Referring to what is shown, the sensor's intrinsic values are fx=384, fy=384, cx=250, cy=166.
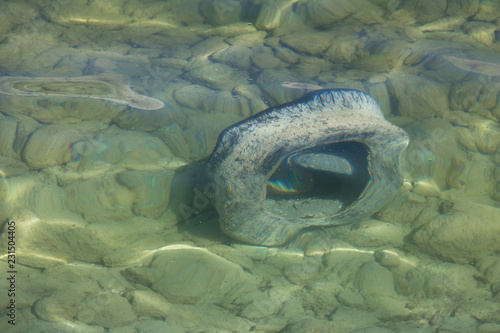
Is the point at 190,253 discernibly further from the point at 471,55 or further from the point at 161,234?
the point at 471,55

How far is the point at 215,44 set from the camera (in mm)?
5137

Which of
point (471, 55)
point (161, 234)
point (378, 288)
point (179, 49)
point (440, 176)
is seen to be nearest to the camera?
point (378, 288)

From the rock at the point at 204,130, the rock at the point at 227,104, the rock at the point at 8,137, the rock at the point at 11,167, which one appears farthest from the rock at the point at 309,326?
the rock at the point at 8,137

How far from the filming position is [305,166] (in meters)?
3.55

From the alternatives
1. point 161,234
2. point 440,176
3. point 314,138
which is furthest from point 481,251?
point 161,234

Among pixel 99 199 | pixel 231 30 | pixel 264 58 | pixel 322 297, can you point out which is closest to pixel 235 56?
pixel 264 58

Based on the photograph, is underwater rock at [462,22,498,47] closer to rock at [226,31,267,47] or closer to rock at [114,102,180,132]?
rock at [226,31,267,47]

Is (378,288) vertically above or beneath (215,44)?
beneath

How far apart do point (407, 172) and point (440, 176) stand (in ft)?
1.00

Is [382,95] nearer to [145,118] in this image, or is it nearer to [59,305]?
[145,118]

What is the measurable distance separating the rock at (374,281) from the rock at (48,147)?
2.77 metres

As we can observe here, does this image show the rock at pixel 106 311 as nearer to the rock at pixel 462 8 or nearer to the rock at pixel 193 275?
the rock at pixel 193 275

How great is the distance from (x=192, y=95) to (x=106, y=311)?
2.48m

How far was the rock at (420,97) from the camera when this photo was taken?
13.6ft
